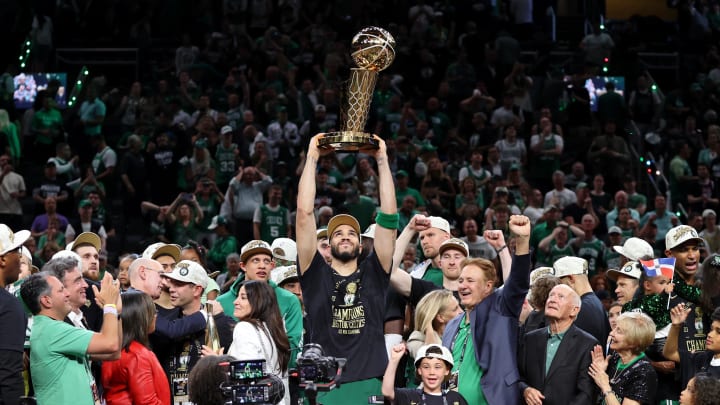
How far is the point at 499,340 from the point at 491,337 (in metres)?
0.06

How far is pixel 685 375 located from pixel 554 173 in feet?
31.0

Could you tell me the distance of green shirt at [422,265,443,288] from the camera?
411 inches

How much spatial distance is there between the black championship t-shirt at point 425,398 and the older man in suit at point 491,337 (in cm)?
12

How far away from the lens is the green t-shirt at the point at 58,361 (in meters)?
7.76

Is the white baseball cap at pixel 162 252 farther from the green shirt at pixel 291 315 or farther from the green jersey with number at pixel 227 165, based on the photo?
the green jersey with number at pixel 227 165

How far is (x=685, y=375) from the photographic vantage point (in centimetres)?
909

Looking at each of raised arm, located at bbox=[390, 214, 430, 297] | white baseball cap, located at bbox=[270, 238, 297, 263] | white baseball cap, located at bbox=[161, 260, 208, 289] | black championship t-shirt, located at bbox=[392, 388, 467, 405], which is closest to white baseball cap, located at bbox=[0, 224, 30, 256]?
white baseball cap, located at bbox=[161, 260, 208, 289]

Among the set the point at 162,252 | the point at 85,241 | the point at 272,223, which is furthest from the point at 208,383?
the point at 272,223

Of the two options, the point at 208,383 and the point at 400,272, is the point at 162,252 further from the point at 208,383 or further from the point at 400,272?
the point at 208,383

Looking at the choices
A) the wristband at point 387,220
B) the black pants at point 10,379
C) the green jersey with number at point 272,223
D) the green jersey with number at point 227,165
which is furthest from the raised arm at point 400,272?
the green jersey with number at point 227,165

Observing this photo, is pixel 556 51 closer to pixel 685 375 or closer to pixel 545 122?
pixel 545 122

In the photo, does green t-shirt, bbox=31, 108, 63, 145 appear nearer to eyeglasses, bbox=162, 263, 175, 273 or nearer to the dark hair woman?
eyeglasses, bbox=162, 263, 175, 273

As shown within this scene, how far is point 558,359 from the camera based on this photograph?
8.84m

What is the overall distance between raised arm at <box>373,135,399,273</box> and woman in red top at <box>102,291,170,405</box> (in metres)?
1.60
